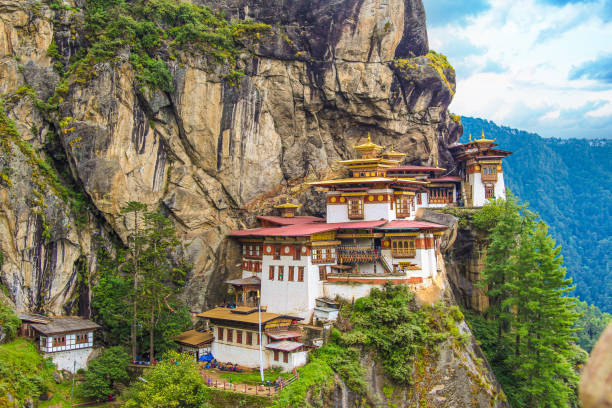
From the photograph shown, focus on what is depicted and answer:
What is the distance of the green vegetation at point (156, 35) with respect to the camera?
1612 inches

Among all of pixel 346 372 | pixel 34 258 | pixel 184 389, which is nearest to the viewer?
pixel 184 389

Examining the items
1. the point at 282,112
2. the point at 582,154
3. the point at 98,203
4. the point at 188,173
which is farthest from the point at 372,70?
the point at 582,154

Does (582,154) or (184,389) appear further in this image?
(582,154)

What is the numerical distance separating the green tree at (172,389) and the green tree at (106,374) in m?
3.01

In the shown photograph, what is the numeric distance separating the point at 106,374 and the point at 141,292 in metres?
6.13

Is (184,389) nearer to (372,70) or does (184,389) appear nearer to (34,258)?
(34,258)

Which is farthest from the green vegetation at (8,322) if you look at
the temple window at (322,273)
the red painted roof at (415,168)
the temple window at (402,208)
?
the red painted roof at (415,168)

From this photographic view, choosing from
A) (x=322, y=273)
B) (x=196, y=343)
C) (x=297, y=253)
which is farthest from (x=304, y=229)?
(x=196, y=343)

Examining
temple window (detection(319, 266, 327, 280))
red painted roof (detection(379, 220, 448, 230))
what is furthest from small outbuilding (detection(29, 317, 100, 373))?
red painted roof (detection(379, 220, 448, 230))

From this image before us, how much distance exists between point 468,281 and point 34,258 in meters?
36.7

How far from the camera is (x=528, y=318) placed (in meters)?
37.4

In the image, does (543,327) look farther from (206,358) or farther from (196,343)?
(196,343)

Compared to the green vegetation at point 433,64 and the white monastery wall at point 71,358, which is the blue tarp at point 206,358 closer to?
the white monastery wall at point 71,358

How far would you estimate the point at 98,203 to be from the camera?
128ft
